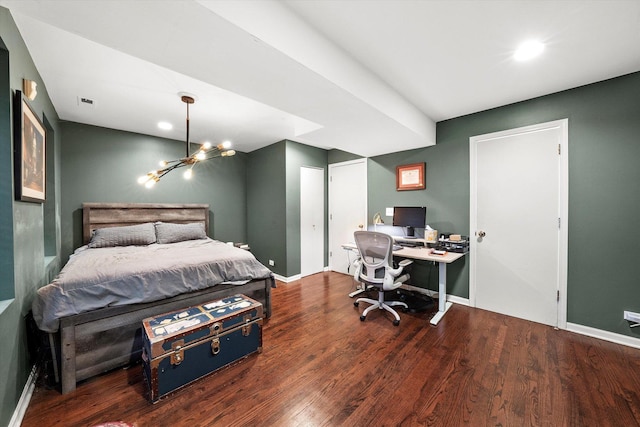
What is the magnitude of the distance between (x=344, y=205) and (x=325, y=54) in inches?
122

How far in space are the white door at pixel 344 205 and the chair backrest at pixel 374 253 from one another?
150cm

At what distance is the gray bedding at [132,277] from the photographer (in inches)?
65.7

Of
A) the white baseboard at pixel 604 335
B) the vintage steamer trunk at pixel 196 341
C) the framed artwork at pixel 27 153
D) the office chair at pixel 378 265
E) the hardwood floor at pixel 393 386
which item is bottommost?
the hardwood floor at pixel 393 386

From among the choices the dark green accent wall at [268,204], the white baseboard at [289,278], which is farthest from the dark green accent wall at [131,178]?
the white baseboard at [289,278]

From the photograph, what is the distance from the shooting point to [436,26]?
164cm

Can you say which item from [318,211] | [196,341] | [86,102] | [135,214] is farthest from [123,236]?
[318,211]

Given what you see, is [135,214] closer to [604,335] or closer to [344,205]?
[344,205]

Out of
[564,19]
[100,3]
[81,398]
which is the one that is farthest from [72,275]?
[564,19]

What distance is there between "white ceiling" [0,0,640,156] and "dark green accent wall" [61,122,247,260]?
645mm

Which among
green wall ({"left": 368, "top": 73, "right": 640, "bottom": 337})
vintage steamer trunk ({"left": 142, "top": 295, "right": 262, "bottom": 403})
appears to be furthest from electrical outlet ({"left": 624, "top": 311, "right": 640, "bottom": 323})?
vintage steamer trunk ({"left": 142, "top": 295, "right": 262, "bottom": 403})

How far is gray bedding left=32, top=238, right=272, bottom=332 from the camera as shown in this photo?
167cm

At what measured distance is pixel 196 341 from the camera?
179cm

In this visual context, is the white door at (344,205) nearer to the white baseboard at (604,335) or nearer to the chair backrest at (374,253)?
the chair backrest at (374,253)

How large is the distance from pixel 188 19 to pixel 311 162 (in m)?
3.42
